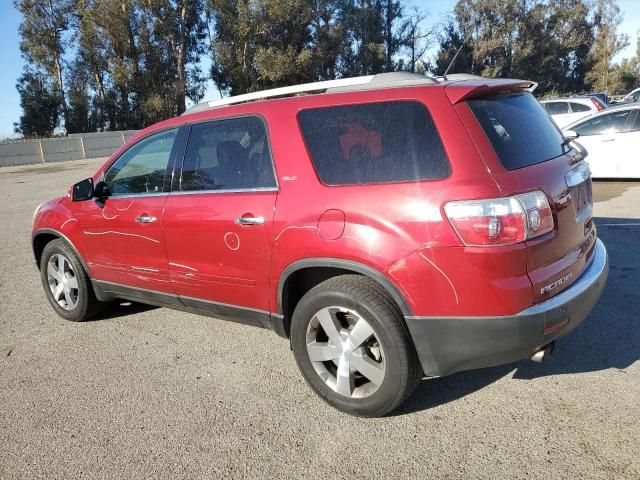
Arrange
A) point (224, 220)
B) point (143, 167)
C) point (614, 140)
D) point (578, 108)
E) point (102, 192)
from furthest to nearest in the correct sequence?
point (578, 108) → point (614, 140) → point (102, 192) → point (143, 167) → point (224, 220)

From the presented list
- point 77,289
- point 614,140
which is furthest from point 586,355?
point 614,140

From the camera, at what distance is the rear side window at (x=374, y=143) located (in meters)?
2.61

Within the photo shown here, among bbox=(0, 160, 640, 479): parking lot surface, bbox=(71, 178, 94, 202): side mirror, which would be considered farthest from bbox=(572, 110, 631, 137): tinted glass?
bbox=(71, 178, 94, 202): side mirror

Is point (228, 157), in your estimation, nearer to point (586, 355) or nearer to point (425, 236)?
point (425, 236)

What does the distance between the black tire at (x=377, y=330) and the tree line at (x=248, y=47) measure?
140 ft

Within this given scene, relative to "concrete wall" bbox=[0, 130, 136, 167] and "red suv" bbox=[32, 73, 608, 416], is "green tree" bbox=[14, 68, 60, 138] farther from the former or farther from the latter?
"red suv" bbox=[32, 73, 608, 416]

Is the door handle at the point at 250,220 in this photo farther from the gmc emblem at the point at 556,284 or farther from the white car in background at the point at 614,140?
the white car in background at the point at 614,140

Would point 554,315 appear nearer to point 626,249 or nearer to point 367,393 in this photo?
point 367,393

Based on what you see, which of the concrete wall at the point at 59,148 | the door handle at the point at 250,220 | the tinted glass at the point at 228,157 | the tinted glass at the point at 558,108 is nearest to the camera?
the door handle at the point at 250,220

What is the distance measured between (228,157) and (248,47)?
44941 mm

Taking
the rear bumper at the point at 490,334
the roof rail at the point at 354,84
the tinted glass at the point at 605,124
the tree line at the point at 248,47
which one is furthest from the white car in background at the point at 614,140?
the tree line at the point at 248,47

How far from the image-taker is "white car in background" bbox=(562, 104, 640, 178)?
31.7 feet

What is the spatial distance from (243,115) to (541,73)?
189ft

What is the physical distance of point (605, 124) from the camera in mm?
10031
